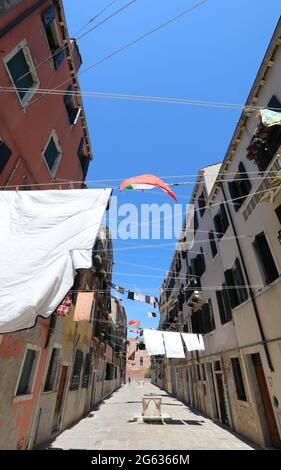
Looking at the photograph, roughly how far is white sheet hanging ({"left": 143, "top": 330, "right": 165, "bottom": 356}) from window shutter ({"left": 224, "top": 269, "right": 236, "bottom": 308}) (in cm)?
583

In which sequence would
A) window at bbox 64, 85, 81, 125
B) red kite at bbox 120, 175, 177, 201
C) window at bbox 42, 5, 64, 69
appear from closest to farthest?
1. red kite at bbox 120, 175, 177, 201
2. window at bbox 42, 5, 64, 69
3. window at bbox 64, 85, 81, 125

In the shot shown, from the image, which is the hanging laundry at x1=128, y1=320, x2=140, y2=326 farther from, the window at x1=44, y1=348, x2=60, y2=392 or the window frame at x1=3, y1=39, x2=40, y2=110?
the window frame at x1=3, y1=39, x2=40, y2=110

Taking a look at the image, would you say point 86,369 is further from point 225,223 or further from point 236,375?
point 225,223

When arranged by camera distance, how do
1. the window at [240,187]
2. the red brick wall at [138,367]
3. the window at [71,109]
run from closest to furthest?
the window at [240,187] → the window at [71,109] → the red brick wall at [138,367]

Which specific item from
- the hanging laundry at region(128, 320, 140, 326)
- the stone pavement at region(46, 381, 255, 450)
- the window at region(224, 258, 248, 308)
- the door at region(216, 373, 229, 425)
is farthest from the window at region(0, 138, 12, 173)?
the hanging laundry at region(128, 320, 140, 326)

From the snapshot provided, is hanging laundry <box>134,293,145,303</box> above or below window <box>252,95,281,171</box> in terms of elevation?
below

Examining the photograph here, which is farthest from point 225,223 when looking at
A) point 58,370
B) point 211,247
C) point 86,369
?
point 86,369

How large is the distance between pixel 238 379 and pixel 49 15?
1559 centimetres

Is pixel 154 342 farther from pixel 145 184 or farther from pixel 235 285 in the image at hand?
pixel 145 184

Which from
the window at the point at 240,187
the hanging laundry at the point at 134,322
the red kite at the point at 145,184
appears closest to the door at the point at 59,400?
the red kite at the point at 145,184

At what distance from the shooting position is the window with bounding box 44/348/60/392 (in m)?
9.31

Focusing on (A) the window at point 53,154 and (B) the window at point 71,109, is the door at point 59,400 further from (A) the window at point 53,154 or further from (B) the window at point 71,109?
(B) the window at point 71,109

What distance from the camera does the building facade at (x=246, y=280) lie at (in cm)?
761

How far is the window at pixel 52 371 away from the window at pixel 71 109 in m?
9.95
